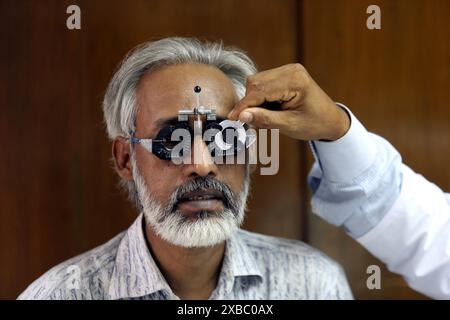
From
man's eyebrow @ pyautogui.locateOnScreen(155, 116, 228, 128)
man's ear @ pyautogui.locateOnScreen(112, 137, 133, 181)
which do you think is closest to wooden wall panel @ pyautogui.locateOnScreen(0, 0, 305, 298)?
man's ear @ pyautogui.locateOnScreen(112, 137, 133, 181)

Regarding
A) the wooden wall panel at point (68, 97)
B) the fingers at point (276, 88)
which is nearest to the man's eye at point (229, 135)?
the fingers at point (276, 88)

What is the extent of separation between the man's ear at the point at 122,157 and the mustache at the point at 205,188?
0.11 meters

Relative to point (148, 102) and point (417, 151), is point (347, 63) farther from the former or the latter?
point (148, 102)

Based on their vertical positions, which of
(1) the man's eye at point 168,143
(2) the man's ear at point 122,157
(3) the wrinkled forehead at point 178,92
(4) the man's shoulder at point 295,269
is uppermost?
(3) the wrinkled forehead at point 178,92

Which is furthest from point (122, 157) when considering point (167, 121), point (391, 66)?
point (391, 66)

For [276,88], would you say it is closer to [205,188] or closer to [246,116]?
[246,116]

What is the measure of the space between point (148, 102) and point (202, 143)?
118 mm

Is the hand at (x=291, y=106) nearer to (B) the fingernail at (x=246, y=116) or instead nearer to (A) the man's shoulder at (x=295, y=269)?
(B) the fingernail at (x=246, y=116)

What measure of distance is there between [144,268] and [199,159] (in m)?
0.21

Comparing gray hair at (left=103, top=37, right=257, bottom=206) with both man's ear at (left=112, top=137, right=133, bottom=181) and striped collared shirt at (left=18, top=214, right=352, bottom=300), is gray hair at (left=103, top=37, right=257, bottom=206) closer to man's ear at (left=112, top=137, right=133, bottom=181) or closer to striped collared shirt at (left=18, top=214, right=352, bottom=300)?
man's ear at (left=112, top=137, right=133, bottom=181)

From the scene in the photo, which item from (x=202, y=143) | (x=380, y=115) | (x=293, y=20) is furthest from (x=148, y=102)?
(x=380, y=115)

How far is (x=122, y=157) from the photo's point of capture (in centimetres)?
82

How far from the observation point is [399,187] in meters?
0.87

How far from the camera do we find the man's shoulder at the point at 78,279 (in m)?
0.78
